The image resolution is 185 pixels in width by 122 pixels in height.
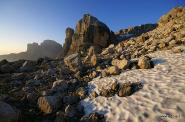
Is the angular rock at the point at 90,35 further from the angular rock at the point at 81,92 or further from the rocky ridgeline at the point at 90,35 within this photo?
the angular rock at the point at 81,92

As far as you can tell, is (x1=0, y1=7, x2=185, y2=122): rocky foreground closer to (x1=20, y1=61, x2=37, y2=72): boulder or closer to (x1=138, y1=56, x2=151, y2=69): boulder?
(x1=138, y1=56, x2=151, y2=69): boulder

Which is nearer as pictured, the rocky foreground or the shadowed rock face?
the rocky foreground

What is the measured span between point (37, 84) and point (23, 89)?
3.81 ft

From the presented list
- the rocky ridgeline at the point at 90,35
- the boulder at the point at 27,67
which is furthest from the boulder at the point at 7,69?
the rocky ridgeline at the point at 90,35

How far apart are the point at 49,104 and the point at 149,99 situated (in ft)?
13.8

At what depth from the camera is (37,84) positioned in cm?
1382

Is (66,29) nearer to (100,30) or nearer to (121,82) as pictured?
(100,30)

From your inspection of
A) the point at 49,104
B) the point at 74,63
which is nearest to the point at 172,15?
the point at 74,63

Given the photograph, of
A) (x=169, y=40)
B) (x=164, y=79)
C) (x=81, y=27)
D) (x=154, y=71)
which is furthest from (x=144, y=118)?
(x=81, y=27)

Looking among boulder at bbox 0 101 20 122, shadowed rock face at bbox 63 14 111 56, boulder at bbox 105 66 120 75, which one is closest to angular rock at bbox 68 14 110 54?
shadowed rock face at bbox 63 14 111 56

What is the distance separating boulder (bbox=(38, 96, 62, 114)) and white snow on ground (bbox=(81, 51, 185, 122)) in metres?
1.12

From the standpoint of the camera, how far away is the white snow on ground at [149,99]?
302 inches

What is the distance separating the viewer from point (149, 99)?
877cm

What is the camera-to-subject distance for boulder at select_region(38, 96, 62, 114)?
32.2 ft
